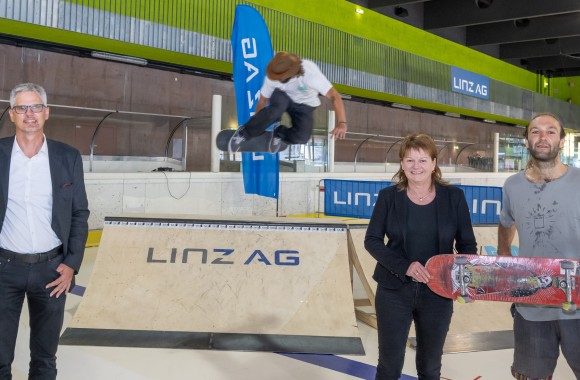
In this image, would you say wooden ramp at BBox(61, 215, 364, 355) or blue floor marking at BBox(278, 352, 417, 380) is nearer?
blue floor marking at BBox(278, 352, 417, 380)

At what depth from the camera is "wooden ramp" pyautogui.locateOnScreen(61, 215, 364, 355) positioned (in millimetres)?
4008

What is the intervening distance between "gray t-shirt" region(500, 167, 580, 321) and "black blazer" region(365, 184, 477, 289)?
0.79 ft

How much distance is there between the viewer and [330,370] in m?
3.52

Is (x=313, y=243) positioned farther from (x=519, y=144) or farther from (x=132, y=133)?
(x=519, y=144)

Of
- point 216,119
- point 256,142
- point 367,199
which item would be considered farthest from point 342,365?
point 216,119

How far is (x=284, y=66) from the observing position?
10.7 ft

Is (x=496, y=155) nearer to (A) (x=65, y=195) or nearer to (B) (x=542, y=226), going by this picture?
(B) (x=542, y=226)

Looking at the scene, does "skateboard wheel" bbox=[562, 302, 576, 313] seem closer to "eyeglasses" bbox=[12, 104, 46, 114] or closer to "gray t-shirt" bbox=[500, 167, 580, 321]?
"gray t-shirt" bbox=[500, 167, 580, 321]

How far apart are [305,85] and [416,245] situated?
1562 mm

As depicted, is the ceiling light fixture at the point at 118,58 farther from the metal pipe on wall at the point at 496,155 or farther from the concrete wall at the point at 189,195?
the metal pipe on wall at the point at 496,155

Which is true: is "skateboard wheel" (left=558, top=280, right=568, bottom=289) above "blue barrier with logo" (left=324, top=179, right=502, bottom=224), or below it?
below

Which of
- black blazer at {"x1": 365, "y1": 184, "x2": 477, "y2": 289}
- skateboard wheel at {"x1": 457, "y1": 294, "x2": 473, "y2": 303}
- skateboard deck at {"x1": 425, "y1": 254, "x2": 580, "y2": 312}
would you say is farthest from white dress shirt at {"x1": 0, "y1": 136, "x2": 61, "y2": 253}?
skateboard wheel at {"x1": 457, "y1": 294, "x2": 473, "y2": 303}

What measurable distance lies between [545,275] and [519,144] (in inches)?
720

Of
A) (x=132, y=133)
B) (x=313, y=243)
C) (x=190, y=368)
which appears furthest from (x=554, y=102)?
(x=190, y=368)
